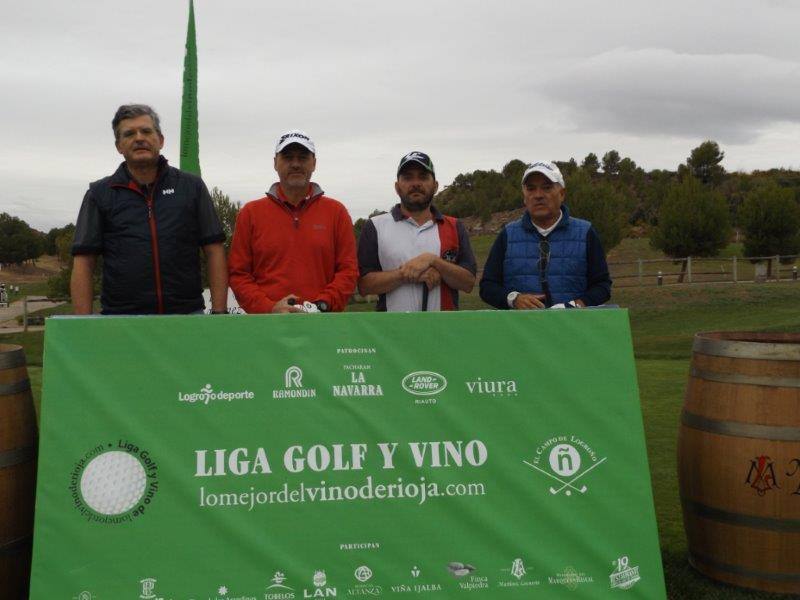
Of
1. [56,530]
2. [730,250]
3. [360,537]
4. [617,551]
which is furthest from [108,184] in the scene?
[730,250]

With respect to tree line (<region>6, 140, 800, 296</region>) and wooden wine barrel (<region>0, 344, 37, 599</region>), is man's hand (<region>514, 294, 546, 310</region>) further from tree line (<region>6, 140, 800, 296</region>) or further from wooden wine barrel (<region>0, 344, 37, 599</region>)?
tree line (<region>6, 140, 800, 296</region>)

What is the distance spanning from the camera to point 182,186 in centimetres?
387

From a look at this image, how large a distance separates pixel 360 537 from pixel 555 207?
6.82 feet

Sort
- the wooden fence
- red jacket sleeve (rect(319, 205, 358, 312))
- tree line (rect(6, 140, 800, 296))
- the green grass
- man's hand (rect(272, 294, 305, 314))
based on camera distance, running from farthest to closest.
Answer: tree line (rect(6, 140, 800, 296)), the wooden fence, red jacket sleeve (rect(319, 205, 358, 312)), the green grass, man's hand (rect(272, 294, 305, 314))

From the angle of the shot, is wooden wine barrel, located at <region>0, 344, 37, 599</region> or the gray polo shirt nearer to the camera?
wooden wine barrel, located at <region>0, 344, 37, 599</region>

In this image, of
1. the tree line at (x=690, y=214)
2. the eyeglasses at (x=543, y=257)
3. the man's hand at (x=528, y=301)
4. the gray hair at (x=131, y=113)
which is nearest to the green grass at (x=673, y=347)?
the man's hand at (x=528, y=301)

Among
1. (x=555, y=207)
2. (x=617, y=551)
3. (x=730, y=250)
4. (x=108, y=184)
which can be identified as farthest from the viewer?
(x=730, y=250)

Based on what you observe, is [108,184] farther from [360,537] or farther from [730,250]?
[730,250]

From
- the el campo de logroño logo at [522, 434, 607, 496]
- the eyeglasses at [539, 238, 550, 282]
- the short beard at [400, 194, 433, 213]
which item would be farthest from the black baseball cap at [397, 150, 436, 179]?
the el campo de logroño logo at [522, 434, 607, 496]

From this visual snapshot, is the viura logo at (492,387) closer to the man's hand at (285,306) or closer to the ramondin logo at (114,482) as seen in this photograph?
the man's hand at (285,306)

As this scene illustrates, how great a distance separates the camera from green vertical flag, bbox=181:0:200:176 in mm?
11562

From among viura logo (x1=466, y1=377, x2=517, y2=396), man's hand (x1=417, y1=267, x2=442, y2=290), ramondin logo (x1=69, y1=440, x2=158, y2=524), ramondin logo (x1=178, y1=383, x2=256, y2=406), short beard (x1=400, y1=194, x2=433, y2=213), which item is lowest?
ramondin logo (x1=69, y1=440, x2=158, y2=524)

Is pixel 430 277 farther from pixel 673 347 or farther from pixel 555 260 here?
pixel 673 347

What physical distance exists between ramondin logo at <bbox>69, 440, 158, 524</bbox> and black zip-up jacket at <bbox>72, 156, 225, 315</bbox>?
3.26 feet
